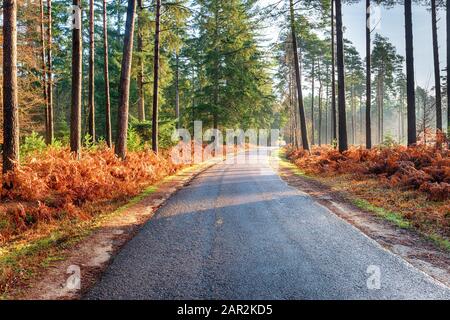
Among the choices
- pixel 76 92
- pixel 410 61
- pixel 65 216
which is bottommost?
pixel 65 216

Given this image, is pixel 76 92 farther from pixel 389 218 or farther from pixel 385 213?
pixel 389 218

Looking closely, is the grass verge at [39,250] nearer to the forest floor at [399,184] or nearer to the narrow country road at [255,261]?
the narrow country road at [255,261]

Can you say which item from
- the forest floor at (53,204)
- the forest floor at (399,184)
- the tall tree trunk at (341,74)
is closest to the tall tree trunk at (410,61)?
the forest floor at (399,184)

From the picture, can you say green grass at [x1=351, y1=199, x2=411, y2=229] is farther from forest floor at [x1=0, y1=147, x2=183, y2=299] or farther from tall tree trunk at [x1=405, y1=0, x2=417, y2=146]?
tall tree trunk at [x1=405, y1=0, x2=417, y2=146]

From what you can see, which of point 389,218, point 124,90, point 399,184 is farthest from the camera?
point 124,90

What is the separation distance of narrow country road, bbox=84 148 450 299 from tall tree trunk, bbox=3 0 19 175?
477 cm

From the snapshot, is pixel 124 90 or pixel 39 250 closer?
pixel 39 250

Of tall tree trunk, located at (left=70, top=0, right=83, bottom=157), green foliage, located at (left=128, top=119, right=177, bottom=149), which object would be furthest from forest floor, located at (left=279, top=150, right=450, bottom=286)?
green foliage, located at (left=128, top=119, right=177, bottom=149)

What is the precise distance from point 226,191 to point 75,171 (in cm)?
495

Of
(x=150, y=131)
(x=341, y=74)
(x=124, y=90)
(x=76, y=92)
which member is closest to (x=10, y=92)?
(x=76, y=92)

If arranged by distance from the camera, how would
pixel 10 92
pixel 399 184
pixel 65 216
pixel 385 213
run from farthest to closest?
1. pixel 399 184
2. pixel 10 92
3. pixel 385 213
4. pixel 65 216

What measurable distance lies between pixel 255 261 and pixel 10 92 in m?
8.52

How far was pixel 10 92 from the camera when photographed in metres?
9.37
